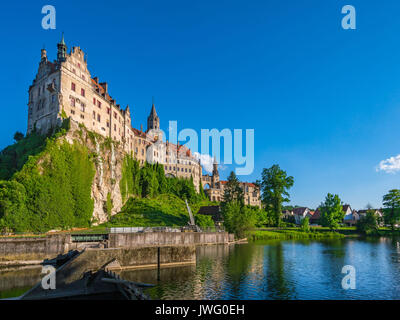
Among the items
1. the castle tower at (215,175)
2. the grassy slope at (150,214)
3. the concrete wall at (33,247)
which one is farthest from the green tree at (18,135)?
the castle tower at (215,175)

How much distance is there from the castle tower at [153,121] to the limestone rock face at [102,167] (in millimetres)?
59664

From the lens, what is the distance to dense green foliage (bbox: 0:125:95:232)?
42.0m

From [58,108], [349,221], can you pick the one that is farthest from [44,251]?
[349,221]

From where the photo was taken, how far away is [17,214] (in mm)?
41406

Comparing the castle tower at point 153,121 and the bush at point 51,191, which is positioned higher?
the castle tower at point 153,121

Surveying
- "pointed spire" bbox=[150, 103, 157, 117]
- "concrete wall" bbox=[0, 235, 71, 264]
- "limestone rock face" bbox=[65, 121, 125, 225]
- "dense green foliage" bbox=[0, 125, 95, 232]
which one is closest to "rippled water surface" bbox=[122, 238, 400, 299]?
"concrete wall" bbox=[0, 235, 71, 264]

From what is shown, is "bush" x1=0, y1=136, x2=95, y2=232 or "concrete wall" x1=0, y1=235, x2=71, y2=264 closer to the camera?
"concrete wall" x1=0, y1=235, x2=71, y2=264

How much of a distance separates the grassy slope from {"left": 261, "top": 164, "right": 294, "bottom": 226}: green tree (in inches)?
1214

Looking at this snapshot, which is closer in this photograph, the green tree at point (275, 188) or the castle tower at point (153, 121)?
the green tree at point (275, 188)

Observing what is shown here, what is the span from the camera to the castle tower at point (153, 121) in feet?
456

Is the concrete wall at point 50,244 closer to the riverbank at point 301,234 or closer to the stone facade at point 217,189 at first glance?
the riverbank at point 301,234

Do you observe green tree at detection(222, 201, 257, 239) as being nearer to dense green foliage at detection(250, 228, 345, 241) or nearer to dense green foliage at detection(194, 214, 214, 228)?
dense green foliage at detection(194, 214, 214, 228)

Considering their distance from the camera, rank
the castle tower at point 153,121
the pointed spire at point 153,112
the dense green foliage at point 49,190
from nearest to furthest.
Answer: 1. the dense green foliage at point 49,190
2. the castle tower at point 153,121
3. the pointed spire at point 153,112
